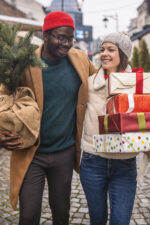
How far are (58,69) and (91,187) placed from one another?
3.53 feet

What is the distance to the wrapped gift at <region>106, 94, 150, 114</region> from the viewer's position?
2021 mm

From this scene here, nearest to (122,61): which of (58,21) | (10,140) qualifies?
(58,21)

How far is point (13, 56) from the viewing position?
1.98 meters

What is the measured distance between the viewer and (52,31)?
2365 millimetres

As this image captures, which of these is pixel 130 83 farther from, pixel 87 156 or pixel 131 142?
pixel 87 156

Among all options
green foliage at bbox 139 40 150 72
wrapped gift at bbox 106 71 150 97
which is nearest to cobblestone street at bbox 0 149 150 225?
wrapped gift at bbox 106 71 150 97

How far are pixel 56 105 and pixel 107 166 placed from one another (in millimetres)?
683

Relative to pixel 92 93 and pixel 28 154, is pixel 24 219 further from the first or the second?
pixel 92 93

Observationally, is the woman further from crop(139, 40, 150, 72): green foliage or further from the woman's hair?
crop(139, 40, 150, 72): green foliage

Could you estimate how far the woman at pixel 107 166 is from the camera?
7.65ft

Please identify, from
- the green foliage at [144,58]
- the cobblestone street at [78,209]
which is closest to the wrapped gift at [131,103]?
the cobblestone street at [78,209]

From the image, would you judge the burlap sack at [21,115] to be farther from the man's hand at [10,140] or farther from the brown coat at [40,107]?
the brown coat at [40,107]

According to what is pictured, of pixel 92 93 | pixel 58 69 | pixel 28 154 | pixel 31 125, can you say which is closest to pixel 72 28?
pixel 58 69

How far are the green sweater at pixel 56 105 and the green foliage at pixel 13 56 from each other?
34cm
